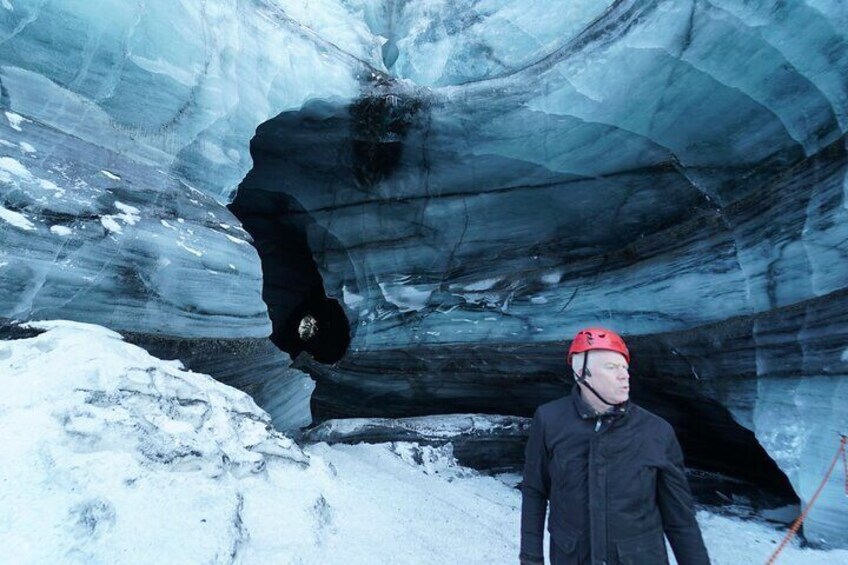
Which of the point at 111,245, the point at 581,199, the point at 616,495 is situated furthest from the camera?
the point at 581,199

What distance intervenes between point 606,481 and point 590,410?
0.24 meters

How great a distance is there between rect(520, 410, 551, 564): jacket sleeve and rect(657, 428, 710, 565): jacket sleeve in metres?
0.40

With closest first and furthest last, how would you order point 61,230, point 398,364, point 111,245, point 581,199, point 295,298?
point 61,230 → point 111,245 → point 581,199 → point 398,364 → point 295,298

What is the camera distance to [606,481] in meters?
1.59

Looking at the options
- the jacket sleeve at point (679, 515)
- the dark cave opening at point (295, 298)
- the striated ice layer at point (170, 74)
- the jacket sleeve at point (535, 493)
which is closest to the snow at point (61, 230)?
the striated ice layer at point (170, 74)

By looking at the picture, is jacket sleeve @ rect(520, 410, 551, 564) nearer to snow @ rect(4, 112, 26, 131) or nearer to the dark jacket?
the dark jacket

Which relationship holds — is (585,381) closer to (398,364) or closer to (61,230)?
(61,230)

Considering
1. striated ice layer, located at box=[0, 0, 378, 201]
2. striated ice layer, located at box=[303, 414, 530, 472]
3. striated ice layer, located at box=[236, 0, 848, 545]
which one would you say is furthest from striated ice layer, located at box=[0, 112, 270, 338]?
striated ice layer, located at box=[236, 0, 848, 545]

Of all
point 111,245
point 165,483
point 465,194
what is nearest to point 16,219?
point 111,245

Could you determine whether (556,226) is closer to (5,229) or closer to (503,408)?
(503,408)

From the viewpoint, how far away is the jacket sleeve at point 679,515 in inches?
62.7

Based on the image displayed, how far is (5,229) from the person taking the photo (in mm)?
2846

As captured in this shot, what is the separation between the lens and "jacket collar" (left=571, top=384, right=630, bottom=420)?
A: 1666 millimetres

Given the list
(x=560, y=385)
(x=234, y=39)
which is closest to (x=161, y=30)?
(x=234, y=39)
